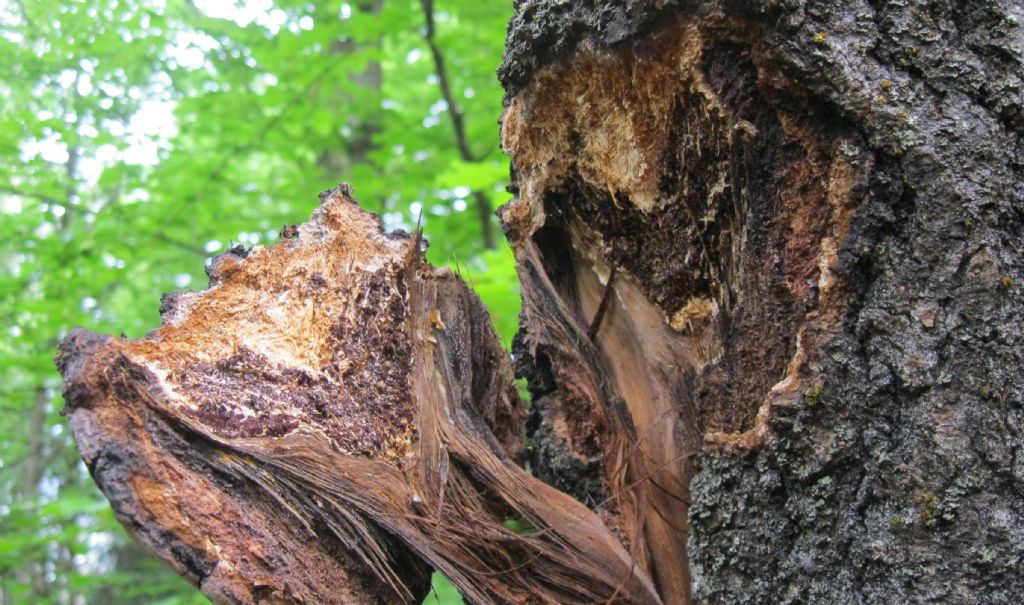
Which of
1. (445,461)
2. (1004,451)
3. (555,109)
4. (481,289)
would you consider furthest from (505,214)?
(481,289)

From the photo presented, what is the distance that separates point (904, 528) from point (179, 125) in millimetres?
5614

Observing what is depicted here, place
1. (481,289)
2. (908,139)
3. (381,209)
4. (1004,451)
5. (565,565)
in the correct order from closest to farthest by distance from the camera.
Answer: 1. (1004,451)
2. (908,139)
3. (565,565)
4. (481,289)
5. (381,209)

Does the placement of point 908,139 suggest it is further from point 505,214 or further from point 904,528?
point 505,214

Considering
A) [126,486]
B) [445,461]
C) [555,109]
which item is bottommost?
[445,461]

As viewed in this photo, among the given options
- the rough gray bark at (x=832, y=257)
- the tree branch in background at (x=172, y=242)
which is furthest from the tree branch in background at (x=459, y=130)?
the rough gray bark at (x=832, y=257)

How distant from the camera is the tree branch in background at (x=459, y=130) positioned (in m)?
4.80

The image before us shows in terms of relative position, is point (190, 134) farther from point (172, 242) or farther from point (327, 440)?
point (327, 440)

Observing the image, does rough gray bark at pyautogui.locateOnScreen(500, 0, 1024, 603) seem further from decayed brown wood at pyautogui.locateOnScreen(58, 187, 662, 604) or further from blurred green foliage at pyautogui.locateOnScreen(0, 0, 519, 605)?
blurred green foliage at pyautogui.locateOnScreen(0, 0, 519, 605)

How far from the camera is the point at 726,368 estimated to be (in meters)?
1.42

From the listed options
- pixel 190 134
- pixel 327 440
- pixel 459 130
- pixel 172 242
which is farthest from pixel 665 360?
pixel 190 134

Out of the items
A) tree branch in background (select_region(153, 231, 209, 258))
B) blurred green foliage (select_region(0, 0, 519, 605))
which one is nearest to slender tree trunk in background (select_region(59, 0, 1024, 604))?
blurred green foliage (select_region(0, 0, 519, 605))

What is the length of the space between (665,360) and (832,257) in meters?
0.46

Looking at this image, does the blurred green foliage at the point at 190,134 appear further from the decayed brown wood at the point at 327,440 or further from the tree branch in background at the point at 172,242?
the decayed brown wood at the point at 327,440

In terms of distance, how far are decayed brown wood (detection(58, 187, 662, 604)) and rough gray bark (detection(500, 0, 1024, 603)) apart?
299 mm
